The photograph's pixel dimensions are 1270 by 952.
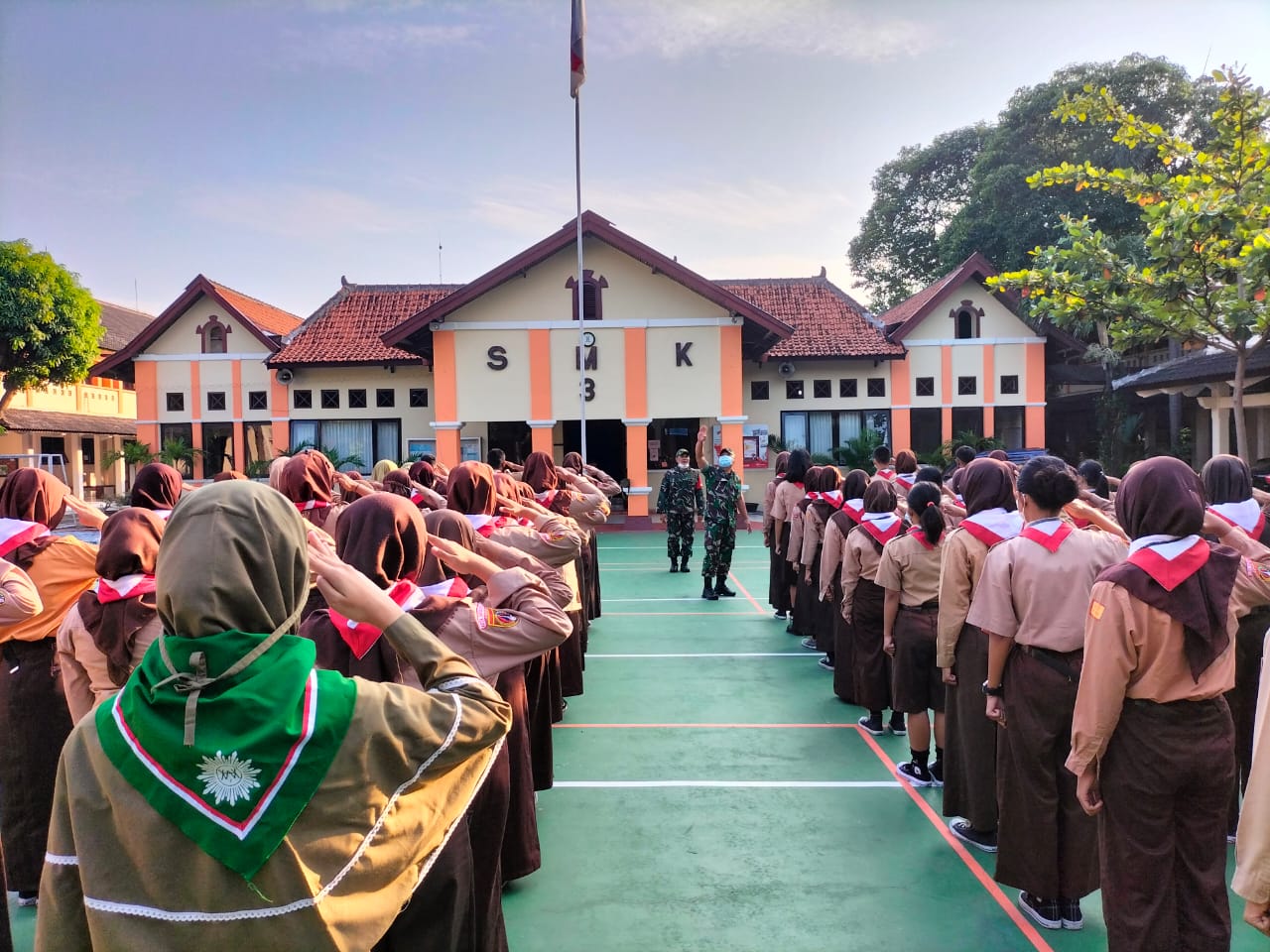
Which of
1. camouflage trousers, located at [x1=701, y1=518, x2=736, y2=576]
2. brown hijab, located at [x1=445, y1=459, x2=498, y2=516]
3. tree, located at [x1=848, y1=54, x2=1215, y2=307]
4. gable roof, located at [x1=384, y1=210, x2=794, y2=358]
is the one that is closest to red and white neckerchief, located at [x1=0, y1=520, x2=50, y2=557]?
brown hijab, located at [x1=445, y1=459, x2=498, y2=516]

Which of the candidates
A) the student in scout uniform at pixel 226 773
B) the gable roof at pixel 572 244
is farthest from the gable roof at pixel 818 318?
the student in scout uniform at pixel 226 773

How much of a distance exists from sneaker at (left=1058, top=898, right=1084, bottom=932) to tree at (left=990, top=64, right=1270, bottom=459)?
8804 mm

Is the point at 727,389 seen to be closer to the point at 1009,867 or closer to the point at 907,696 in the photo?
the point at 907,696

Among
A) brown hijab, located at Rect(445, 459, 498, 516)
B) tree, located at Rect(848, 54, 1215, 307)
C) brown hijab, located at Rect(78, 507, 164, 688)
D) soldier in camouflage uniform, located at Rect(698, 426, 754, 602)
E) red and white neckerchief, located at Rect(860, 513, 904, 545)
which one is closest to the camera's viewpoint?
brown hijab, located at Rect(78, 507, 164, 688)

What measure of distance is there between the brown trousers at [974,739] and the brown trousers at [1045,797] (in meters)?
0.50

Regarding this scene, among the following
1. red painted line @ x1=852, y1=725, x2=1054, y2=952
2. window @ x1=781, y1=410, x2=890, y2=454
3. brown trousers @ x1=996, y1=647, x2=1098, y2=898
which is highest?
window @ x1=781, y1=410, x2=890, y2=454

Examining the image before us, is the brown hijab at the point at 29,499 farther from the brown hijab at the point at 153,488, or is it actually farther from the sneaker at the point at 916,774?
the sneaker at the point at 916,774

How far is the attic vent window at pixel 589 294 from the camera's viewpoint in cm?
1895

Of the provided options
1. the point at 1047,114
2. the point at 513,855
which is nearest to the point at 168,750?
the point at 513,855

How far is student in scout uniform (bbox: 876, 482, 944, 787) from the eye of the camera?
16.3 feet

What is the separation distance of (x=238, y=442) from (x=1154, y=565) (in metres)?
22.9

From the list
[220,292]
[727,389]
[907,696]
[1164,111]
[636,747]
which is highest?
[1164,111]

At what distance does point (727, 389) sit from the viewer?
19203 mm

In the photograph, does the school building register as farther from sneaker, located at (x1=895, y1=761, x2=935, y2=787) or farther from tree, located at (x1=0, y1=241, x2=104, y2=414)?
sneaker, located at (x1=895, y1=761, x2=935, y2=787)
